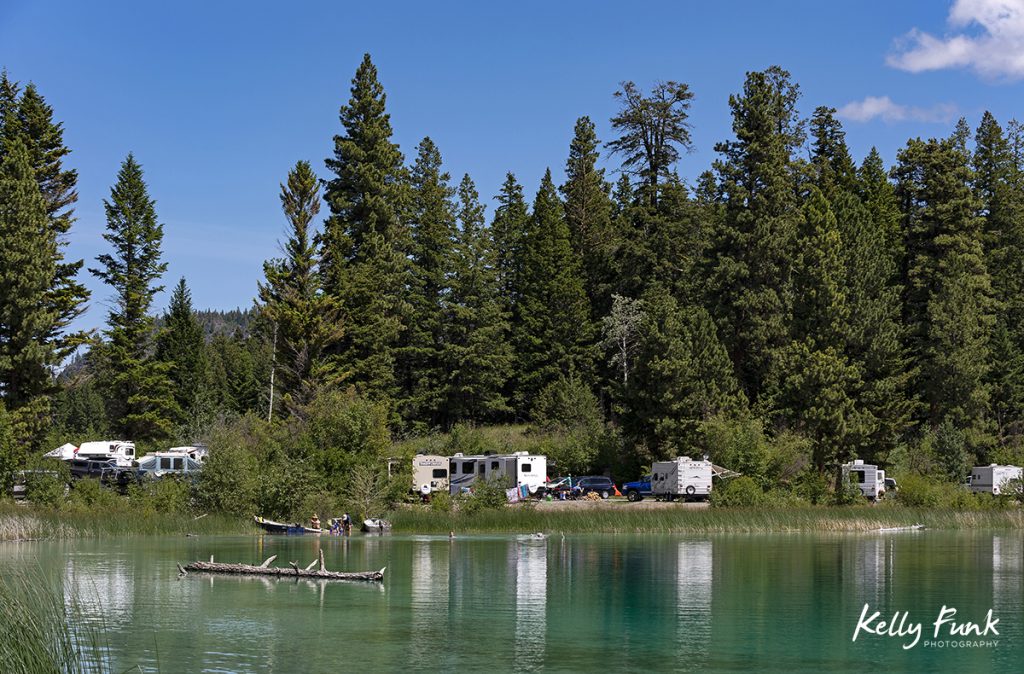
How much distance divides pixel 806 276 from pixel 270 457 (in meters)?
36.0

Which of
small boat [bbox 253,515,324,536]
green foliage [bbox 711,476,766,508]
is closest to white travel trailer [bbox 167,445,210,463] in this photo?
small boat [bbox 253,515,324,536]

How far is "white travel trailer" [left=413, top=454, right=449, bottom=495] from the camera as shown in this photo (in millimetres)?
69125

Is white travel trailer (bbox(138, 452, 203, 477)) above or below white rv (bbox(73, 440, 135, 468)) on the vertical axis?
below

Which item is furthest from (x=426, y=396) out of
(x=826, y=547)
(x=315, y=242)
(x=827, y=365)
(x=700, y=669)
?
(x=700, y=669)

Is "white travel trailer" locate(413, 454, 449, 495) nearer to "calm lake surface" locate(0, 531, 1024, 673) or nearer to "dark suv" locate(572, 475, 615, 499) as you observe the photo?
"dark suv" locate(572, 475, 615, 499)

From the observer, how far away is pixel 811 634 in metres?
29.1

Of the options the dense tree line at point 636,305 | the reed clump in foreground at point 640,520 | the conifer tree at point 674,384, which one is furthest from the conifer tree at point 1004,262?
the reed clump in foreground at point 640,520

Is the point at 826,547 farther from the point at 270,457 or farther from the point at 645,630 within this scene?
the point at 270,457

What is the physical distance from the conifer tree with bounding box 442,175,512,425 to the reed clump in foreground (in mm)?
29861

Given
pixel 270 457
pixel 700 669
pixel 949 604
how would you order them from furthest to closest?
pixel 270 457, pixel 949 604, pixel 700 669

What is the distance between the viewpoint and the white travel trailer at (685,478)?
66.9 m

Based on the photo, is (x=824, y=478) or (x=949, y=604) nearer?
(x=949, y=604)

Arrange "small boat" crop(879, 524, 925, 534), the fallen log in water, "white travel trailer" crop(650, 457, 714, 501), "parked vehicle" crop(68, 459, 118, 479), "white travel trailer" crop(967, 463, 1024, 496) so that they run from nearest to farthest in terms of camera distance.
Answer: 1. the fallen log in water
2. "small boat" crop(879, 524, 925, 534)
3. "parked vehicle" crop(68, 459, 118, 479)
4. "white travel trailer" crop(650, 457, 714, 501)
5. "white travel trailer" crop(967, 463, 1024, 496)

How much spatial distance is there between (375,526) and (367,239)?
3116 cm
